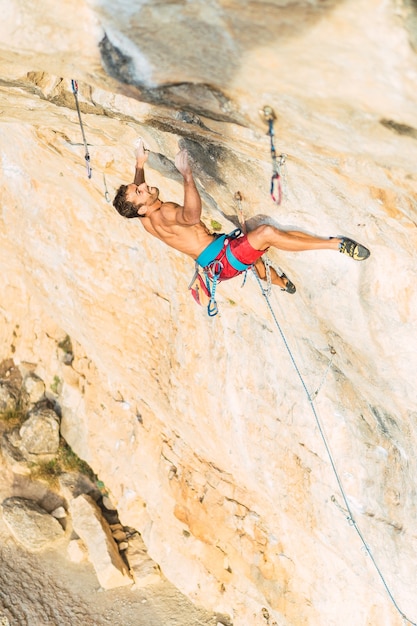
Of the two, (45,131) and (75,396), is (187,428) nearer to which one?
(75,396)

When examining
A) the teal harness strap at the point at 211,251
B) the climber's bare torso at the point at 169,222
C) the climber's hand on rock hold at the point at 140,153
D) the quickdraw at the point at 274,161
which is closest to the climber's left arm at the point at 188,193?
the climber's bare torso at the point at 169,222

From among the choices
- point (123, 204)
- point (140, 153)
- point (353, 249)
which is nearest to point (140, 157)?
point (140, 153)

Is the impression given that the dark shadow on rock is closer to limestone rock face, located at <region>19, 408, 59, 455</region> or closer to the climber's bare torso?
the climber's bare torso

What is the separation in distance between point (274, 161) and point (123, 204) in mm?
1436

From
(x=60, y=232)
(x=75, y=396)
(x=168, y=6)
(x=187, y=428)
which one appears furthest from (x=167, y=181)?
(x=75, y=396)

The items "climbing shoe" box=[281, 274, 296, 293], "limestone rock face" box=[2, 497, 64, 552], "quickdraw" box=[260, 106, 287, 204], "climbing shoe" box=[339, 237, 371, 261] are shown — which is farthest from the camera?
"limestone rock face" box=[2, 497, 64, 552]

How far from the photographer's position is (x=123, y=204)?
4.65m

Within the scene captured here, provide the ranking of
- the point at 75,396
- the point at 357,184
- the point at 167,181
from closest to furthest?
the point at 357,184 → the point at 167,181 → the point at 75,396

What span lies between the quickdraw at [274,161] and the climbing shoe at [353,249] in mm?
522

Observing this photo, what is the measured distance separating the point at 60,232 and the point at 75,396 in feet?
10.6

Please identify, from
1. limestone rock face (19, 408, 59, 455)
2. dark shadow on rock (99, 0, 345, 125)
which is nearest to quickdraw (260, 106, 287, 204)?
dark shadow on rock (99, 0, 345, 125)

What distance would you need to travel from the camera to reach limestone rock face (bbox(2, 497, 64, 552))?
9227 mm

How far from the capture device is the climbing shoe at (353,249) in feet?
13.1

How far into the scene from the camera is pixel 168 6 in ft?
8.27
